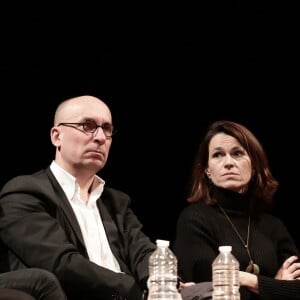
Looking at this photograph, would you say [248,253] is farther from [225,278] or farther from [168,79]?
[168,79]

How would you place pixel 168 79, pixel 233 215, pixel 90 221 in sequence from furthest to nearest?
pixel 168 79 < pixel 233 215 < pixel 90 221

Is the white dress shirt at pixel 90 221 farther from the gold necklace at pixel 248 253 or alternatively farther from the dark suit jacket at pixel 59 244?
the gold necklace at pixel 248 253

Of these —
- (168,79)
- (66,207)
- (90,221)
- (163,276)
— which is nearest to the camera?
(163,276)

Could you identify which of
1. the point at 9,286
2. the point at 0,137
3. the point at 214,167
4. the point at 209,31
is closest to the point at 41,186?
the point at 9,286

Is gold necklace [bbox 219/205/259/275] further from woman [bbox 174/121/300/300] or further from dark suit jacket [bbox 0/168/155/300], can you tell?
dark suit jacket [bbox 0/168/155/300]

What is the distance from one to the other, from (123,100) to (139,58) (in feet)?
0.89

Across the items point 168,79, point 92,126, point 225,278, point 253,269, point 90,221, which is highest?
point 168,79

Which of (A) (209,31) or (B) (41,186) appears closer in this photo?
(B) (41,186)

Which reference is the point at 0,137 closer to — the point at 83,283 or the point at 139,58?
the point at 139,58

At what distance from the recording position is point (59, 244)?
258cm

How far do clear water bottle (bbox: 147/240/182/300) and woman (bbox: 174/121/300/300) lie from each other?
70cm

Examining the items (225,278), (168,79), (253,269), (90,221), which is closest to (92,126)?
(90,221)

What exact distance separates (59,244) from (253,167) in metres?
1.12

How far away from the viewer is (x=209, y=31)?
4363 millimetres
